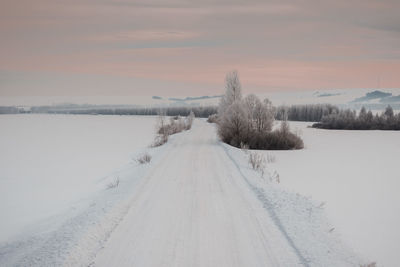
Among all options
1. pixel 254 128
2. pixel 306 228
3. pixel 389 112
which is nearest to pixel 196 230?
pixel 306 228

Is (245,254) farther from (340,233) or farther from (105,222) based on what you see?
(105,222)

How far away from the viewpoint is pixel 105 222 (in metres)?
6.58

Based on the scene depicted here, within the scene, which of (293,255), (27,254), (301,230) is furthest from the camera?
(301,230)

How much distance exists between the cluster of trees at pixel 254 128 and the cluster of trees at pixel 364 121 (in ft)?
104

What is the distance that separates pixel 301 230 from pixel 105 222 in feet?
12.6

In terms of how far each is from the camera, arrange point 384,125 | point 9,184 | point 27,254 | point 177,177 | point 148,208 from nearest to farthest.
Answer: point 27,254 → point 148,208 → point 177,177 → point 9,184 → point 384,125

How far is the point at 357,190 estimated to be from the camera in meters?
10.4

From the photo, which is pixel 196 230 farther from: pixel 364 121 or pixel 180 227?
pixel 364 121

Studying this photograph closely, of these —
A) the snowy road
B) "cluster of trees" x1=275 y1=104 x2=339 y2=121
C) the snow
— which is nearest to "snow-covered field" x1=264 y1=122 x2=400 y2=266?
the snow

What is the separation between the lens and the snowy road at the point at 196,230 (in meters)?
4.94

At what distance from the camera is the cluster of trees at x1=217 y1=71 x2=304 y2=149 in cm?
2202

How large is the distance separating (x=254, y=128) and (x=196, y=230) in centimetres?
1829

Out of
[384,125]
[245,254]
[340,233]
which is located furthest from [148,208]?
[384,125]

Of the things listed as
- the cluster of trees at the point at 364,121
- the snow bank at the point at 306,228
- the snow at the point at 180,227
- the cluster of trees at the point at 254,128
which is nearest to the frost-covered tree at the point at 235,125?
the cluster of trees at the point at 254,128
